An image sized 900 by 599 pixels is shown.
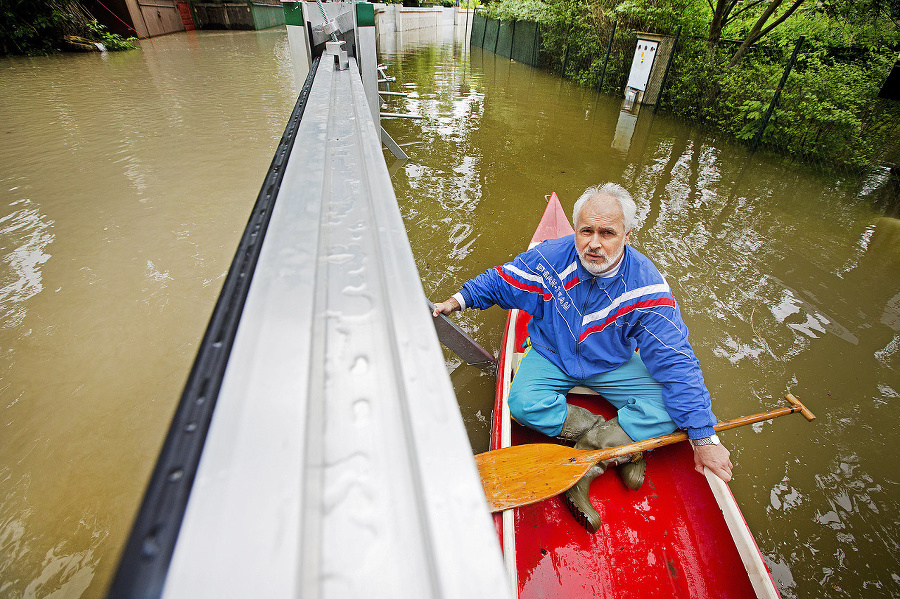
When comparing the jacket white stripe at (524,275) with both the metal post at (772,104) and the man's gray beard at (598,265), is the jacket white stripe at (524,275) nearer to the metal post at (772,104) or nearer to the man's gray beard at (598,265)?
the man's gray beard at (598,265)

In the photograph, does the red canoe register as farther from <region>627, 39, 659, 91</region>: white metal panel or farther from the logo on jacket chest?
<region>627, 39, 659, 91</region>: white metal panel

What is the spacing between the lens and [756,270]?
14.6 ft

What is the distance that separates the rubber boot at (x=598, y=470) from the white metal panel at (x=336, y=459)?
156 centimetres

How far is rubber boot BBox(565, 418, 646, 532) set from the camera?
187 cm

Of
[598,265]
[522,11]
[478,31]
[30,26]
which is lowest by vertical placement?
[598,265]

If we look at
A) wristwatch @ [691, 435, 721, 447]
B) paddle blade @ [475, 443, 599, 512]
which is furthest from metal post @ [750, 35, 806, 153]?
paddle blade @ [475, 443, 599, 512]

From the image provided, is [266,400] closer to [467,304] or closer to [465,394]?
[467,304]

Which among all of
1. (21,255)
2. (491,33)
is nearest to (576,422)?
(21,255)

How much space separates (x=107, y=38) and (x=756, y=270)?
2005 cm

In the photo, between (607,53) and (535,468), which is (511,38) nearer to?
(607,53)

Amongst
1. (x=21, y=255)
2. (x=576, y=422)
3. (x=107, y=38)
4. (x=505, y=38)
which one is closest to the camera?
(x=576, y=422)

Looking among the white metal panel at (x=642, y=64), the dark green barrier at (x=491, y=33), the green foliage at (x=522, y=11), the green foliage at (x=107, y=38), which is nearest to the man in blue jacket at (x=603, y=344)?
the white metal panel at (x=642, y=64)

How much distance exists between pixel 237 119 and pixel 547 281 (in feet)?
25.5

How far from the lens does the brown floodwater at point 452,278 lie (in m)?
2.21
